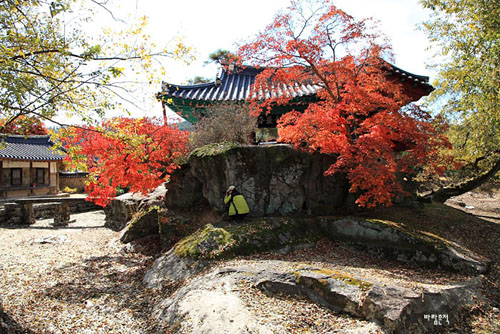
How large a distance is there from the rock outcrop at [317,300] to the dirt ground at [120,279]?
22 centimetres

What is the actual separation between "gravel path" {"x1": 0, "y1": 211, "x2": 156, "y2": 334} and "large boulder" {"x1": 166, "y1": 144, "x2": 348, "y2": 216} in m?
3.36

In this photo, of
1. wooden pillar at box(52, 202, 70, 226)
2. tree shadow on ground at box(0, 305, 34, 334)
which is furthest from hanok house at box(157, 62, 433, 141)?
wooden pillar at box(52, 202, 70, 226)

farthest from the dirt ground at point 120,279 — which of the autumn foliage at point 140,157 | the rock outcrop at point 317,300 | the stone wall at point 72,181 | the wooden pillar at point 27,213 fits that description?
the stone wall at point 72,181

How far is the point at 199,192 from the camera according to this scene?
9.55 metres

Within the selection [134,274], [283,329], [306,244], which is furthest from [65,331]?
[306,244]

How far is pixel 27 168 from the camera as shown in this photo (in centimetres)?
1922

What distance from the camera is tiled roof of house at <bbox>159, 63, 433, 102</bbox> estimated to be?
9.95 metres

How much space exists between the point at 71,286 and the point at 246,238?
400 cm

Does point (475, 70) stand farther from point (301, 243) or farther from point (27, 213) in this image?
point (27, 213)

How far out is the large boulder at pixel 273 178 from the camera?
27.0ft

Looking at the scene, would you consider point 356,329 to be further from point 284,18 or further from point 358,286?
point 284,18

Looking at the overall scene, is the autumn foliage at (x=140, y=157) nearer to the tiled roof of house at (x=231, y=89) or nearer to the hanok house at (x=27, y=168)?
the tiled roof of house at (x=231, y=89)

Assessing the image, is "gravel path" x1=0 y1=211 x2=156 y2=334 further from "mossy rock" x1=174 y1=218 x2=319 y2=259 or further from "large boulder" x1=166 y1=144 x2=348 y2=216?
"large boulder" x1=166 y1=144 x2=348 y2=216

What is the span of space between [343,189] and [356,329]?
530cm
